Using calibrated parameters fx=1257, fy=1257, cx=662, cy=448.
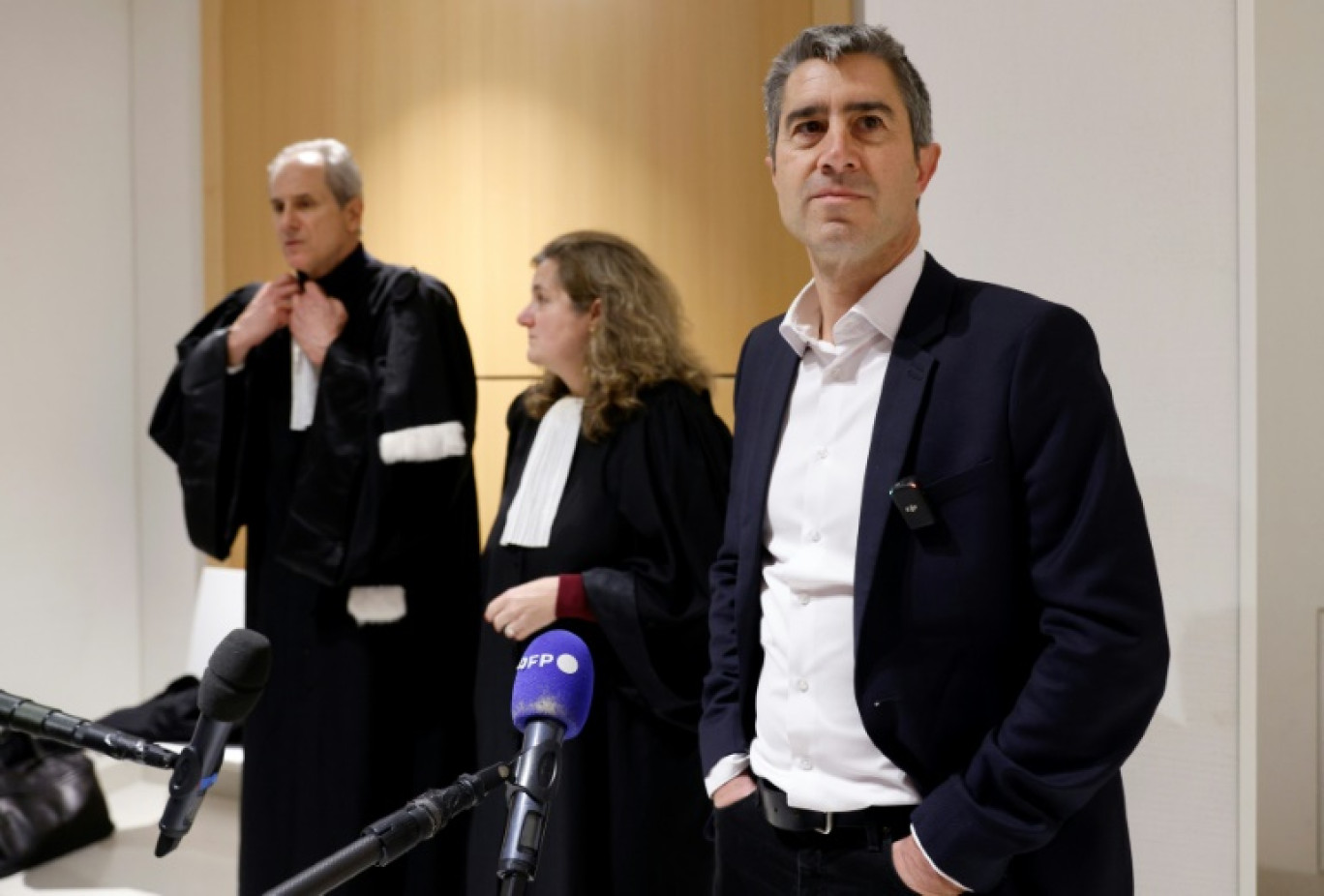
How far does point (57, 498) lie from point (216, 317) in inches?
63.2

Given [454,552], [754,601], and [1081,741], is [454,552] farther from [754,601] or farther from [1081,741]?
[1081,741]

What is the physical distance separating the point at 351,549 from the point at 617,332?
78cm

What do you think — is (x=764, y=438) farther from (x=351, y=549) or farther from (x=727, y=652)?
(x=351, y=549)

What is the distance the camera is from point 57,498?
4395mm

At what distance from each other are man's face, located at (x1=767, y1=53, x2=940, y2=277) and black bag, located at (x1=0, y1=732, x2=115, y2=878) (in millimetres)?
3158

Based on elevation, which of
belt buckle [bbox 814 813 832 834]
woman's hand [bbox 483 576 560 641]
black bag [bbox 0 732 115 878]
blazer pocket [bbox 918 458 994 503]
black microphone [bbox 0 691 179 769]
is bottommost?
black bag [bbox 0 732 115 878]

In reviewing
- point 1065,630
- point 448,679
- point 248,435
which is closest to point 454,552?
point 448,679

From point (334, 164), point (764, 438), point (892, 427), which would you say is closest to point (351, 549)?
point (334, 164)

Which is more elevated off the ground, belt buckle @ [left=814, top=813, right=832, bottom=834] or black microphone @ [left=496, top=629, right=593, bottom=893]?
black microphone @ [left=496, top=629, right=593, bottom=893]

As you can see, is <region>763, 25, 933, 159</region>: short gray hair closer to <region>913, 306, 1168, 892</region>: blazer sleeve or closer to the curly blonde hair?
<region>913, 306, 1168, 892</region>: blazer sleeve

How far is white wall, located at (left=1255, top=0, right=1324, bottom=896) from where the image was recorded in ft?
9.95

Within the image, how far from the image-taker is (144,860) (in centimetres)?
384

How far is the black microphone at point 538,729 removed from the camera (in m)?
1.01

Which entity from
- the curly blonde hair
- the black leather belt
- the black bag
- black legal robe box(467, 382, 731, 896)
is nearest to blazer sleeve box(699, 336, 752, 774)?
the black leather belt
